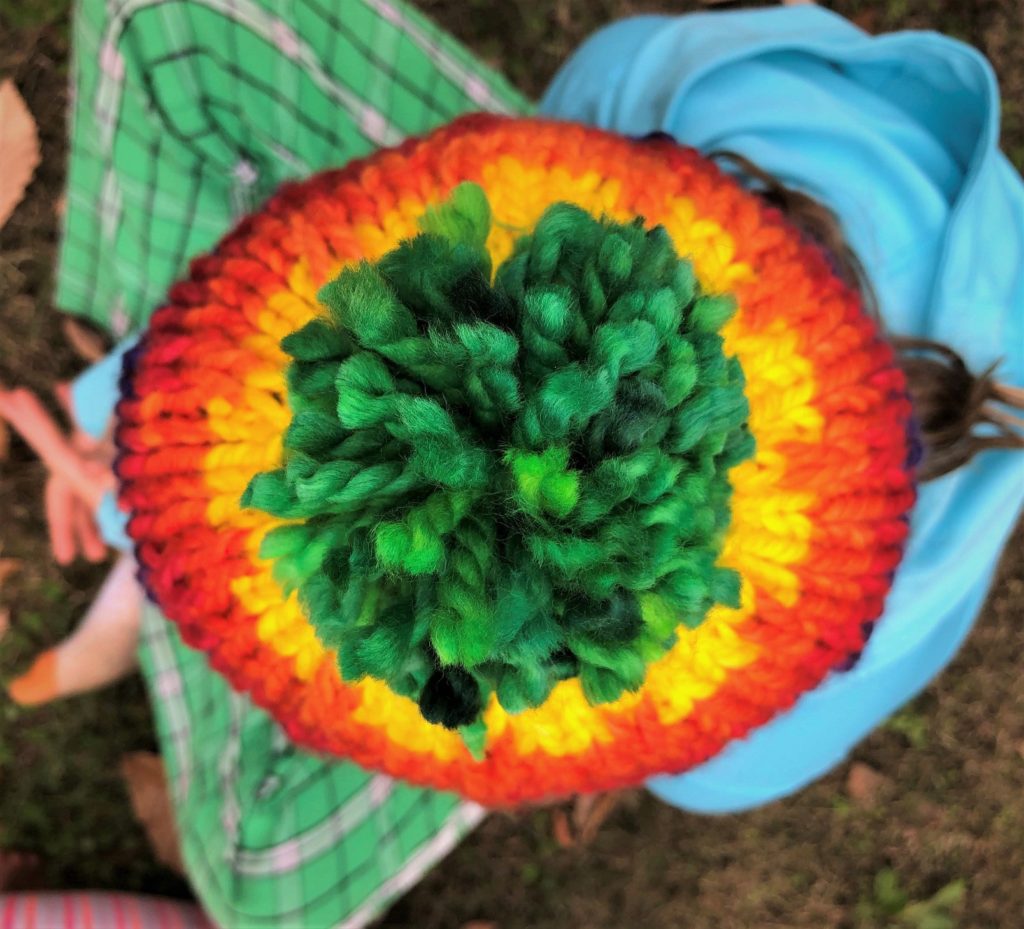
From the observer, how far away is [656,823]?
127 centimetres

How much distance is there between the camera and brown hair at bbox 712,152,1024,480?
25.3 inches

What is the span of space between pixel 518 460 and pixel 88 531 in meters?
1.01

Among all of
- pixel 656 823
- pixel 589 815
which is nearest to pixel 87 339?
pixel 589 815

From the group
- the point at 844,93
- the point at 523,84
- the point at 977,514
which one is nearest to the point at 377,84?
the point at 523,84

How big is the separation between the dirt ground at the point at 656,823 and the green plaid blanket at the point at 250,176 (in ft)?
0.90

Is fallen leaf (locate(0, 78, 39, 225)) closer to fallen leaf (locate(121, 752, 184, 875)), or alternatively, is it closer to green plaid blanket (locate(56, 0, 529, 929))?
green plaid blanket (locate(56, 0, 529, 929))

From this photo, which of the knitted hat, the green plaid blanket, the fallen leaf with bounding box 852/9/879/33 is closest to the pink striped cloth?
the green plaid blanket

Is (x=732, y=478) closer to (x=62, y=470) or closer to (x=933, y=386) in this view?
(x=933, y=386)

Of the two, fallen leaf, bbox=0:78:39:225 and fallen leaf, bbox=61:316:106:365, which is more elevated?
fallen leaf, bbox=0:78:39:225

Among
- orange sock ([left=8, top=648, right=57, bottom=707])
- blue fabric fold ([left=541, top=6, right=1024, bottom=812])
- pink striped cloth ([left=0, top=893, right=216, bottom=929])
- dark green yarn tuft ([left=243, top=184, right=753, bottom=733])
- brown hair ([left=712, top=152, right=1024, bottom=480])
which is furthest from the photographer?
orange sock ([left=8, top=648, right=57, bottom=707])

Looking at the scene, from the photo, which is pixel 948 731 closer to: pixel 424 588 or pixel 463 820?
pixel 463 820

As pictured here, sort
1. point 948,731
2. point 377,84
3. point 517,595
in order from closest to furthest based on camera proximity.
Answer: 1. point 517,595
2. point 377,84
3. point 948,731

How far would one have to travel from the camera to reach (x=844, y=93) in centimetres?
82

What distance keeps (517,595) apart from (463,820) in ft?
2.51
